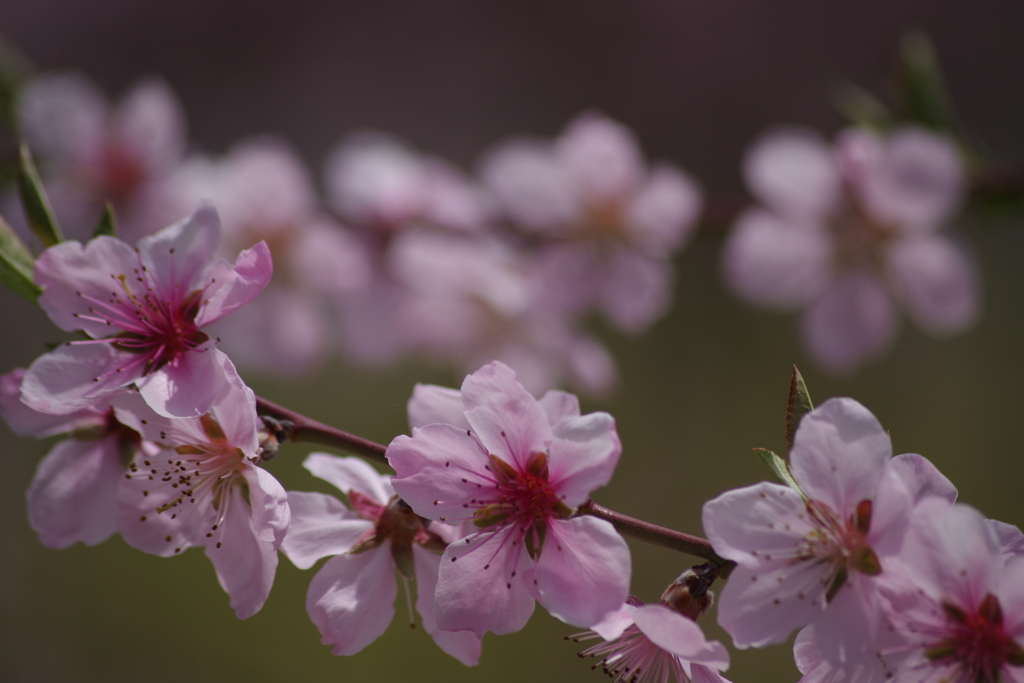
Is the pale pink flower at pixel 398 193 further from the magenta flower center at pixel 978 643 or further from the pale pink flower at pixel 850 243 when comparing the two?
the magenta flower center at pixel 978 643

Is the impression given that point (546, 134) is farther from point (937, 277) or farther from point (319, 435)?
point (319, 435)

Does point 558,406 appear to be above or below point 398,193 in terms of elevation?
above

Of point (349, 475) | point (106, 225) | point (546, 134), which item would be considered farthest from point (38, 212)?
point (546, 134)

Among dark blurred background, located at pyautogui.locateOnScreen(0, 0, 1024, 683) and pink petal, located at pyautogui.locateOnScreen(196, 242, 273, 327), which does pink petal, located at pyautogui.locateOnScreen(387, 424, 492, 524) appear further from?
dark blurred background, located at pyautogui.locateOnScreen(0, 0, 1024, 683)

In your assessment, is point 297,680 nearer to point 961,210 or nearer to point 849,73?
point 961,210

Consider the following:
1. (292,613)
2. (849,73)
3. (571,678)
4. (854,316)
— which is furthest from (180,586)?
(849,73)

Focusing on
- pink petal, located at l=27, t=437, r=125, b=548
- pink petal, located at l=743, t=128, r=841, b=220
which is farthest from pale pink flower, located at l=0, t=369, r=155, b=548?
pink petal, located at l=743, t=128, r=841, b=220

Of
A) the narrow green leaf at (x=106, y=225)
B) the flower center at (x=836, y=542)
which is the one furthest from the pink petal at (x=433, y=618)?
the narrow green leaf at (x=106, y=225)
